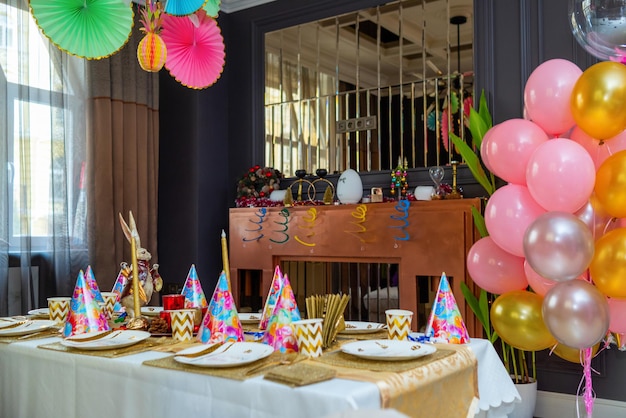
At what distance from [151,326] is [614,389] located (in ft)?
7.64

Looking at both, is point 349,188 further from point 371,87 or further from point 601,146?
point 601,146

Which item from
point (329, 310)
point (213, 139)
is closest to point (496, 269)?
point (329, 310)

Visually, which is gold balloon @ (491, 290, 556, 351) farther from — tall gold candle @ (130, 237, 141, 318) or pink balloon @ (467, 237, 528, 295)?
tall gold candle @ (130, 237, 141, 318)

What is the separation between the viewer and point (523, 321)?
2342mm

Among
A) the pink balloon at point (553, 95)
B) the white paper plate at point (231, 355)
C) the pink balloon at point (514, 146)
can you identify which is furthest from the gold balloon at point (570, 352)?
the white paper plate at point (231, 355)

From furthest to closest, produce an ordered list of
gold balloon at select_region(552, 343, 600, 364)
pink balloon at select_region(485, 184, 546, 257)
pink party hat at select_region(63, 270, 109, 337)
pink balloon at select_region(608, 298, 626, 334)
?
1. gold balloon at select_region(552, 343, 600, 364)
2. pink balloon at select_region(485, 184, 546, 257)
3. pink balloon at select_region(608, 298, 626, 334)
4. pink party hat at select_region(63, 270, 109, 337)

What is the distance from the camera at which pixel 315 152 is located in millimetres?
4086

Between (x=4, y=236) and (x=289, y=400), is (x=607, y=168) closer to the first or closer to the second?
(x=289, y=400)

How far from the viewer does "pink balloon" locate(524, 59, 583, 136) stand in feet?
7.80

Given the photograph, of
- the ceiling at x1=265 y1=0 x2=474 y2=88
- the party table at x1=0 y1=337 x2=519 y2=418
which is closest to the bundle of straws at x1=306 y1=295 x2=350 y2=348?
the party table at x1=0 y1=337 x2=519 y2=418

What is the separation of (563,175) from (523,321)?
1.88 ft

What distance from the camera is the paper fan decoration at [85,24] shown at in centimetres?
183

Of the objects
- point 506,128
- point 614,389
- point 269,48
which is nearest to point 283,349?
point 506,128

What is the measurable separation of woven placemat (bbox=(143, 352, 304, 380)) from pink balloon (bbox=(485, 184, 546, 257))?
1292mm
